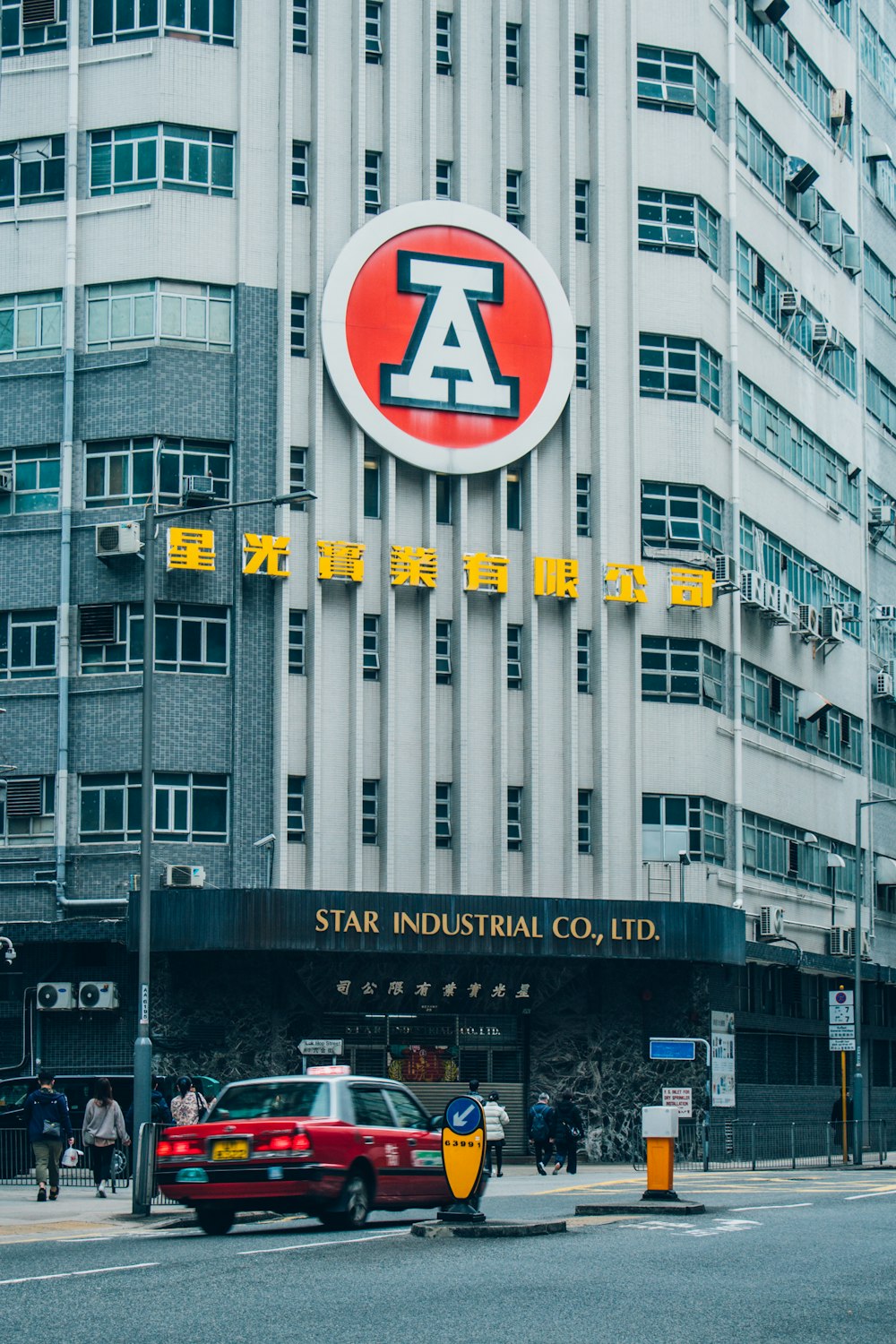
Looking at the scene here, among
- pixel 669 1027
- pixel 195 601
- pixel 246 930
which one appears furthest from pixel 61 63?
pixel 669 1027

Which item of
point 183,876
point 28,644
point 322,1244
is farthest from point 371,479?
point 322,1244

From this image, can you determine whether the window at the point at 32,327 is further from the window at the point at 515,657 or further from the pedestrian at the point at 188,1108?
the pedestrian at the point at 188,1108

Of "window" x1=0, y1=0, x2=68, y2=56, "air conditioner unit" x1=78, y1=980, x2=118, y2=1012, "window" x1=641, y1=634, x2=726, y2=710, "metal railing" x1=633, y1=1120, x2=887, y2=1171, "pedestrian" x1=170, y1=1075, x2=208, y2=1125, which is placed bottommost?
"metal railing" x1=633, y1=1120, x2=887, y2=1171

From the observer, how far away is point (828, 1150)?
44000mm

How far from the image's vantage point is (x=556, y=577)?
149 feet

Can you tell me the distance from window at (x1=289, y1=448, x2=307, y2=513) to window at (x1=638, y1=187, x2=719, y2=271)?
952cm

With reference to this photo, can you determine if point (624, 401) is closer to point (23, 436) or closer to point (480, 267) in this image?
point (480, 267)

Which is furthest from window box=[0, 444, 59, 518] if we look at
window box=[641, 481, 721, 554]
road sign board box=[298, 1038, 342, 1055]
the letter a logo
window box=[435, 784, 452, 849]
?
window box=[641, 481, 721, 554]

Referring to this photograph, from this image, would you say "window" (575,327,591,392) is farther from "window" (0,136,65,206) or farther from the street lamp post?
the street lamp post

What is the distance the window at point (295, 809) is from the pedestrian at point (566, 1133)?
7625 mm

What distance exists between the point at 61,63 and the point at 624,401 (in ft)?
45.1

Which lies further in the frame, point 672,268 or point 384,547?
point 672,268

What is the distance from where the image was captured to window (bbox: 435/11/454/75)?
46906mm

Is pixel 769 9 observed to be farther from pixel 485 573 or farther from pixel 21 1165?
pixel 21 1165
